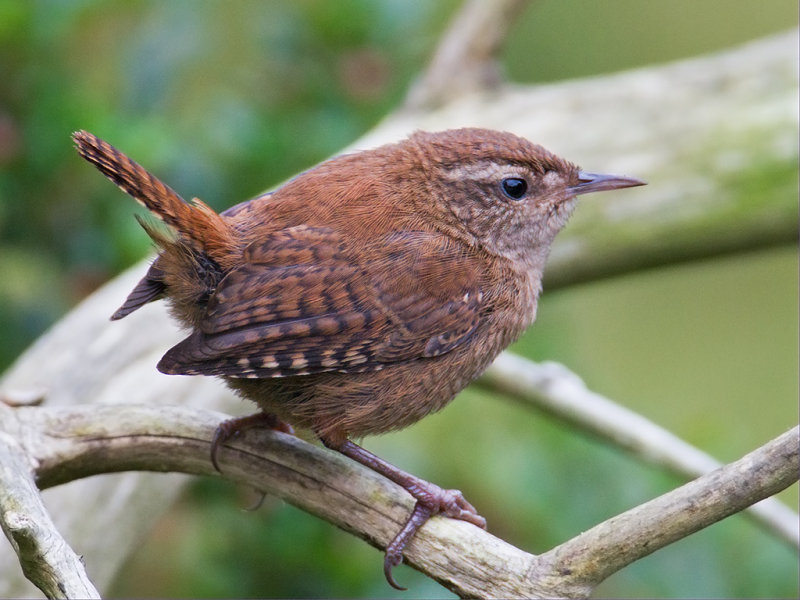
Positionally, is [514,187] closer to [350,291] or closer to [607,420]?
[350,291]

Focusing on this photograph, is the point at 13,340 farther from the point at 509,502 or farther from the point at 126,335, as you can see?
the point at 509,502

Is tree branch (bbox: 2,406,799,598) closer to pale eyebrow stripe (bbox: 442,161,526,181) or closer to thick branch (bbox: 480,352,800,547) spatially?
pale eyebrow stripe (bbox: 442,161,526,181)

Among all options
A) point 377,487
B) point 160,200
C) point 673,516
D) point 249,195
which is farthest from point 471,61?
point 673,516

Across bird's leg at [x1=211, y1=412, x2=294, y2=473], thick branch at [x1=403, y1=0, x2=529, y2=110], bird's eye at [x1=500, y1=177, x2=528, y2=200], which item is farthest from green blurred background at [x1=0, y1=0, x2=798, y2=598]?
bird's eye at [x1=500, y1=177, x2=528, y2=200]

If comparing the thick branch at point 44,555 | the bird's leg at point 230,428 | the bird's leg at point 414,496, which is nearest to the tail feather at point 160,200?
the bird's leg at point 230,428

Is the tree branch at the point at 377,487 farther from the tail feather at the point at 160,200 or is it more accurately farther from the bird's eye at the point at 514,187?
the bird's eye at the point at 514,187

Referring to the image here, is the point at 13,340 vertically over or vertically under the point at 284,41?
under

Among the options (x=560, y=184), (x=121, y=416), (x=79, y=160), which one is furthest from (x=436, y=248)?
(x=79, y=160)
